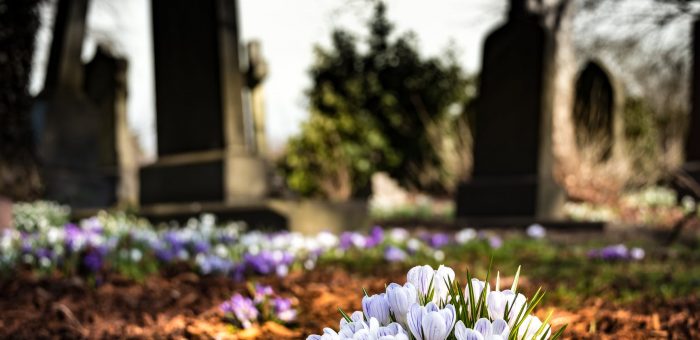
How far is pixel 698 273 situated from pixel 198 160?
533 cm

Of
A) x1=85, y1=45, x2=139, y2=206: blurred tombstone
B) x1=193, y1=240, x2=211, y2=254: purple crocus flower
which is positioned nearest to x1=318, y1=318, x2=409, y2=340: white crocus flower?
x1=193, y1=240, x2=211, y2=254: purple crocus flower

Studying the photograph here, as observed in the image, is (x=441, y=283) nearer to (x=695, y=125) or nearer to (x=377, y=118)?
(x=695, y=125)

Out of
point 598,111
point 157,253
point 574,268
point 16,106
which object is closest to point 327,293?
point 157,253

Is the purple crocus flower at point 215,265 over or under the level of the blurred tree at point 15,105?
under

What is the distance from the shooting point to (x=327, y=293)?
3289 mm

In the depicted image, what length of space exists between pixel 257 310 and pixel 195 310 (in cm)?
59

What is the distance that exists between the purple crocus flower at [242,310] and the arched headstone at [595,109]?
1360 cm

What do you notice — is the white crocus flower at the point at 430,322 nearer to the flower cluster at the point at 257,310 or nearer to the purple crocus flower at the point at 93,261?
the flower cluster at the point at 257,310

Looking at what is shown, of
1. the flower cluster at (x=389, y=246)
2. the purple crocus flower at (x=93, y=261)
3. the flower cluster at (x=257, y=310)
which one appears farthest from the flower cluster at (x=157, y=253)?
the flower cluster at (x=257, y=310)

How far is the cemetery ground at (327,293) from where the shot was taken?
2.71m

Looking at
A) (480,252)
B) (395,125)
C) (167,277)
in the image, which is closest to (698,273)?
(480,252)

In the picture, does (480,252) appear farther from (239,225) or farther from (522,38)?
(522,38)

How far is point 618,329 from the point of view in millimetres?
2541

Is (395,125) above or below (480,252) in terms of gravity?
above
